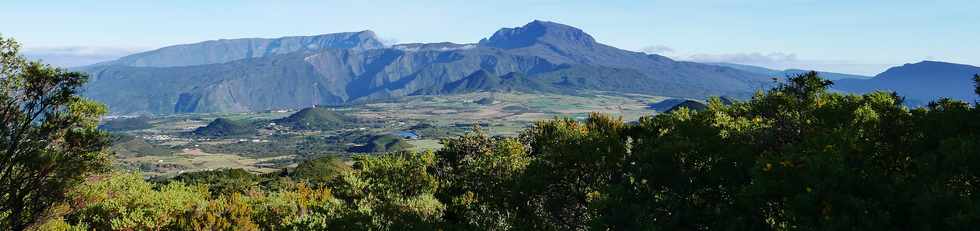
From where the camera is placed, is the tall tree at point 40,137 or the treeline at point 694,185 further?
the tall tree at point 40,137

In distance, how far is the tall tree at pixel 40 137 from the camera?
32.0 meters

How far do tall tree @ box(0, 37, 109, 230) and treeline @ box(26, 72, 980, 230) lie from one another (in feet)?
5.50

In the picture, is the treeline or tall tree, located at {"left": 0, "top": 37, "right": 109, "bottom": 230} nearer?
the treeline

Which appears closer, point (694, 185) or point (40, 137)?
point (694, 185)

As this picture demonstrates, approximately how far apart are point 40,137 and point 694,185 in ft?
113

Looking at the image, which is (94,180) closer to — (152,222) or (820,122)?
(152,222)

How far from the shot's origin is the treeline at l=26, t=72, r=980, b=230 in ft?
65.6

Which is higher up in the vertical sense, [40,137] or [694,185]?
[40,137]

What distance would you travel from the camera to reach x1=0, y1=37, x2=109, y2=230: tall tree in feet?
105

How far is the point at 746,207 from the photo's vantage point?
79.8 feet

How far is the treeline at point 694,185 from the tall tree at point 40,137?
66.1 inches

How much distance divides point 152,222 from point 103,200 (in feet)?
20.5

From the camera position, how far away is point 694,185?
27.6 m

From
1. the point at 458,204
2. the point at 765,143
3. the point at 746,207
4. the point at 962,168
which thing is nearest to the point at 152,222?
the point at 458,204
